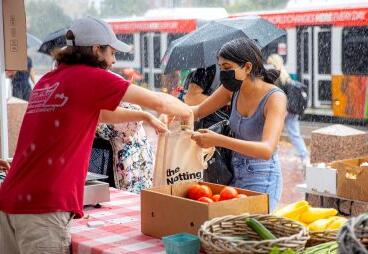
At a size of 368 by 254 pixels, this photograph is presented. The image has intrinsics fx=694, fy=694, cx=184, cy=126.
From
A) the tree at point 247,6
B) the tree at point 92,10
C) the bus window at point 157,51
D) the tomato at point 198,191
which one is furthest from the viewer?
the tree at point 92,10

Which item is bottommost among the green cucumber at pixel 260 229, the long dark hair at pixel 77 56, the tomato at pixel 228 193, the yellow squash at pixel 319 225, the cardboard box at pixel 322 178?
the cardboard box at pixel 322 178

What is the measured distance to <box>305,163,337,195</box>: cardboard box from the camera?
17.8 feet

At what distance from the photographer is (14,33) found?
495cm

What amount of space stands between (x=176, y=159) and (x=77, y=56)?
74 cm

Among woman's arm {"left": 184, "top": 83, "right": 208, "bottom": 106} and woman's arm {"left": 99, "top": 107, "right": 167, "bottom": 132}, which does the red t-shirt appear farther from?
woman's arm {"left": 184, "top": 83, "right": 208, "bottom": 106}

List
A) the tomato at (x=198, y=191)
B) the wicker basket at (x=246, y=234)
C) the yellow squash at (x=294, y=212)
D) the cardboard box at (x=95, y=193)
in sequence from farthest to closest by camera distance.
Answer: the cardboard box at (x=95, y=193) < the tomato at (x=198, y=191) < the yellow squash at (x=294, y=212) < the wicker basket at (x=246, y=234)

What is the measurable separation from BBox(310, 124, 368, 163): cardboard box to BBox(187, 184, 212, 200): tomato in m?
4.04

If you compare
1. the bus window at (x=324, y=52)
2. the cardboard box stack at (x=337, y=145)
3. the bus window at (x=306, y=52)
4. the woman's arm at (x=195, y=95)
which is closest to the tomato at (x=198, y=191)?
the woman's arm at (x=195, y=95)

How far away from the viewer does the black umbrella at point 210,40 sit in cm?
648

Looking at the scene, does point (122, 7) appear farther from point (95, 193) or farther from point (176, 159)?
point (176, 159)

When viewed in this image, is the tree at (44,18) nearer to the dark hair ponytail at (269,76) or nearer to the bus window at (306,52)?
the bus window at (306,52)

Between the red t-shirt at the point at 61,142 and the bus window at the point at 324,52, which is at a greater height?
the bus window at the point at 324,52

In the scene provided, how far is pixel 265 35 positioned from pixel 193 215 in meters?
4.25

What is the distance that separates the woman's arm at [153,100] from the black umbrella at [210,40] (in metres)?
A: 3.34
